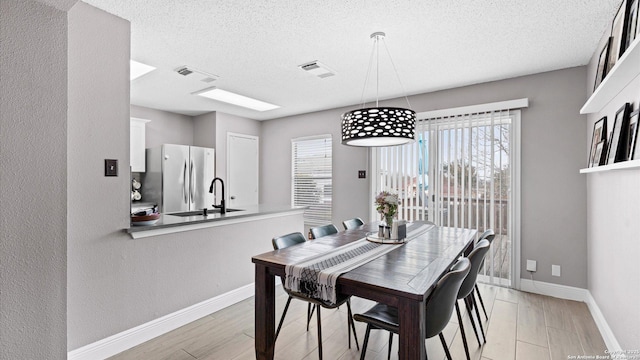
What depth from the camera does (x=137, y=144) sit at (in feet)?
14.6

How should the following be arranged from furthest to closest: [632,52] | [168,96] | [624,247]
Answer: [168,96] < [624,247] < [632,52]

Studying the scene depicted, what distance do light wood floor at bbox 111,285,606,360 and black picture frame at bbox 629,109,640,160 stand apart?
1.45m

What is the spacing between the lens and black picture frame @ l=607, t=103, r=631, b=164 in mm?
1815

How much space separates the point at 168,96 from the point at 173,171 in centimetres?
107

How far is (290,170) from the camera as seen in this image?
5570 millimetres

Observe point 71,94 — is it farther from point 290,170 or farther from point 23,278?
point 290,170

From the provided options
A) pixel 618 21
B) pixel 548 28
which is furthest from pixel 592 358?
pixel 548 28

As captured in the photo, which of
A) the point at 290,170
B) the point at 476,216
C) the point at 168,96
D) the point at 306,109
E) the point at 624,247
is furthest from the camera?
the point at 290,170

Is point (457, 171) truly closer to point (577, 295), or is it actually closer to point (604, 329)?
point (577, 295)

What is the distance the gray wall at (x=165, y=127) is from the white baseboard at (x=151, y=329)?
3258mm

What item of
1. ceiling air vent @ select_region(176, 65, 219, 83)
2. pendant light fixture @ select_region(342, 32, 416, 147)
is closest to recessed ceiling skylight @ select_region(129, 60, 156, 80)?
ceiling air vent @ select_region(176, 65, 219, 83)

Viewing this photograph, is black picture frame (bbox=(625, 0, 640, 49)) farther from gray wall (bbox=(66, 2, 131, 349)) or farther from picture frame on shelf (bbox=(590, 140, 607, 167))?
gray wall (bbox=(66, 2, 131, 349))

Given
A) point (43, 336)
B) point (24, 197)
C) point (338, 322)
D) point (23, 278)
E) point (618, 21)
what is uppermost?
point (618, 21)

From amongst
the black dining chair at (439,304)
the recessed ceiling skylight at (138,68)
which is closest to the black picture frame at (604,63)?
the black dining chair at (439,304)
